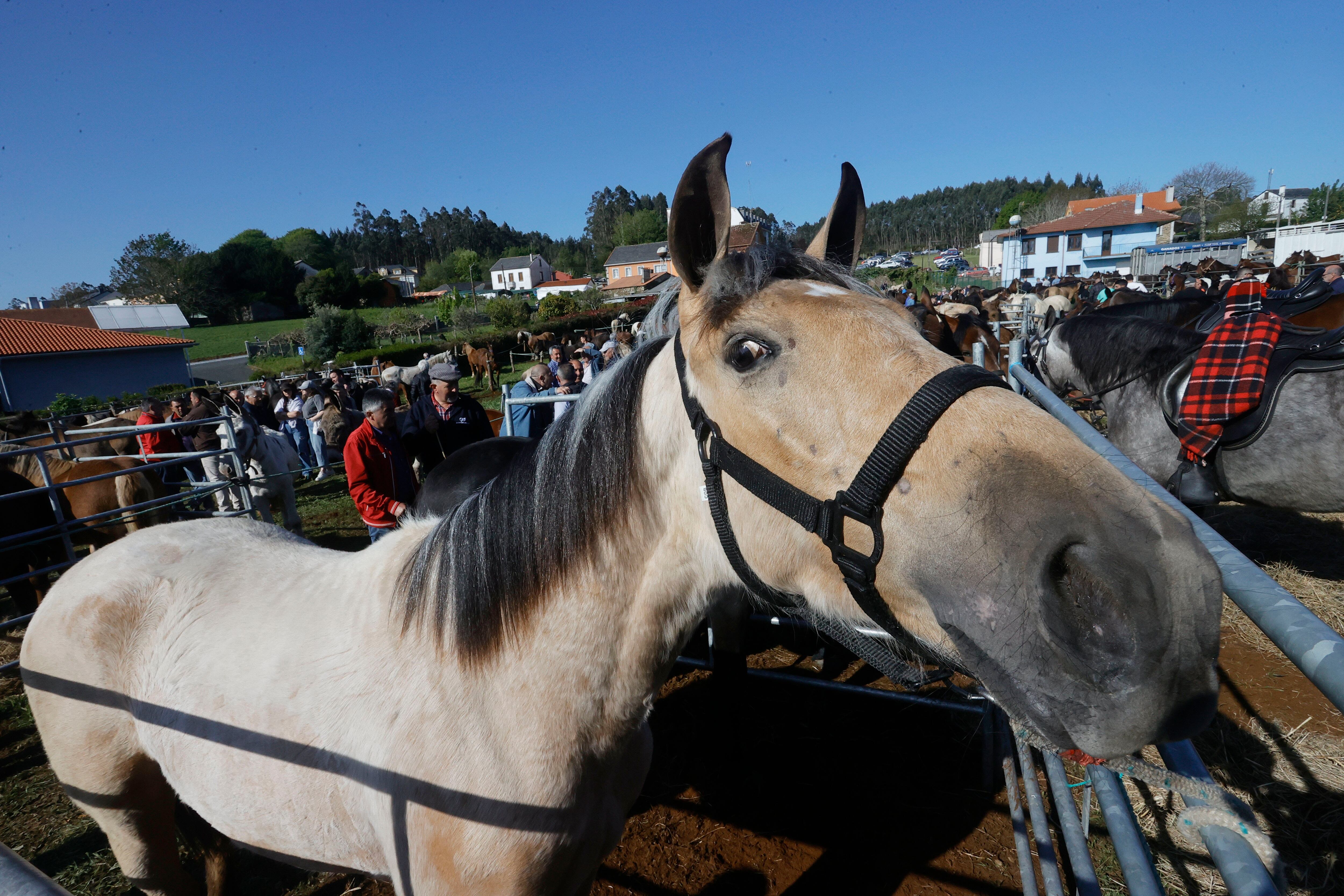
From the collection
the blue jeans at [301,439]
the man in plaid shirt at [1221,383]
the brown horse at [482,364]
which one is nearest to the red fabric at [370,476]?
the man in plaid shirt at [1221,383]

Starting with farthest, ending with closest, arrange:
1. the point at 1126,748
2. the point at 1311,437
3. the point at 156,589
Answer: the point at 1311,437
the point at 156,589
the point at 1126,748

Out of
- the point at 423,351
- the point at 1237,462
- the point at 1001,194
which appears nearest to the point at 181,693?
the point at 1237,462

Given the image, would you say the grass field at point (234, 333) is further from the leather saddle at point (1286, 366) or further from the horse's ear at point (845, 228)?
the horse's ear at point (845, 228)

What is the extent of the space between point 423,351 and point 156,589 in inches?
1347

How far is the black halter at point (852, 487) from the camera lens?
42.9 inches

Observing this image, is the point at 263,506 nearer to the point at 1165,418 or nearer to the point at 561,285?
the point at 1165,418

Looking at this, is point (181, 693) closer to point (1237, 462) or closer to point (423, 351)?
point (1237, 462)

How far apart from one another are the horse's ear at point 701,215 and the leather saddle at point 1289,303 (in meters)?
5.70

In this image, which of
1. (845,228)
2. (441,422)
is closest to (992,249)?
(441,422)

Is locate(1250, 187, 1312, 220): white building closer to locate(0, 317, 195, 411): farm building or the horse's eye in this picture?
the horse's eye

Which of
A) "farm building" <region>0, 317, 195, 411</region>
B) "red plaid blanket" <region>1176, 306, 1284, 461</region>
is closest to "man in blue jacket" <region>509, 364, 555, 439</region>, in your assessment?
"red plaid blanket" <region>1176, 306, 1284, 461</region>

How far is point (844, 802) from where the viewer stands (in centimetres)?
354

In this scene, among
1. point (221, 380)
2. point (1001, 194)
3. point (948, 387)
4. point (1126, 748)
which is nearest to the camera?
point (1126, 748)

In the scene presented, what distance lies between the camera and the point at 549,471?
5.27 ft
